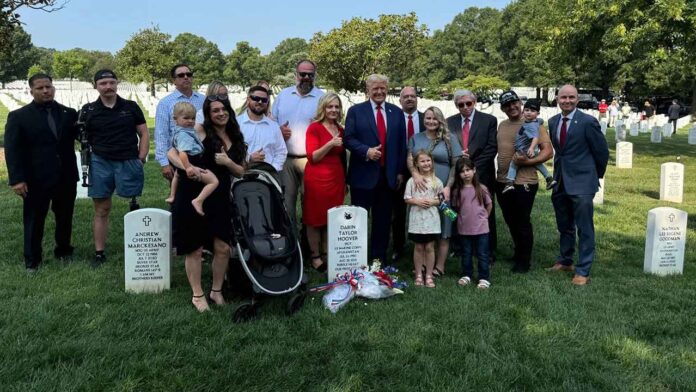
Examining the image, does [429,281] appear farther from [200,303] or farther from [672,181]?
[672,181]

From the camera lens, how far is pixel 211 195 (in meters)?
4.53

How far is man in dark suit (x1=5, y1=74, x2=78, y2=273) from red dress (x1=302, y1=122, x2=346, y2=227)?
2592mm

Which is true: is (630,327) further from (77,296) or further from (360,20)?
(360,20)

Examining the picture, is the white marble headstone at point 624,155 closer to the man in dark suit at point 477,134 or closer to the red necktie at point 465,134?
the man in dark suit at point 477,134

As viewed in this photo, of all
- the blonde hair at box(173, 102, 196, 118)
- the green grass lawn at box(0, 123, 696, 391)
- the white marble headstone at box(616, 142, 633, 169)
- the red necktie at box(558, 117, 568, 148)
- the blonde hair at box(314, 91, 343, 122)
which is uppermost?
the blonde hair at box(314, 91, 343, 122)

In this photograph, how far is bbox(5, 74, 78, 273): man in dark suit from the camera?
554 cm

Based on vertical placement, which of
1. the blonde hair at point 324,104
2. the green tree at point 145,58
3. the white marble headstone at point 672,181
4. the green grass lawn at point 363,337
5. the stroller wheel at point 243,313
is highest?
the green tree at point 145,58

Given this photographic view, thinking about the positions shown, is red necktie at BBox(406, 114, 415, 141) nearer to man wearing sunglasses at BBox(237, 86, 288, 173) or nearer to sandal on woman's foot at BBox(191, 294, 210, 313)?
man wearing sunglasses at BBox(237, 86, 288, 173)

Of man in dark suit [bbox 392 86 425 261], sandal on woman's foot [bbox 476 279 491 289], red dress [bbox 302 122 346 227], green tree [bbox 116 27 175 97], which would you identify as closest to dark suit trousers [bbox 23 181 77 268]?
red dress [bbox 302 122 346 227]

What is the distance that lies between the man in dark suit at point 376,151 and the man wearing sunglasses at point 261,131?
74 centimetres

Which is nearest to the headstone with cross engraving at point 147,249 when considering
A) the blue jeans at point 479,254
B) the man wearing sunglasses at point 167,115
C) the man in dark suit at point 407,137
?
the man wearing sunglasses at point 167,115

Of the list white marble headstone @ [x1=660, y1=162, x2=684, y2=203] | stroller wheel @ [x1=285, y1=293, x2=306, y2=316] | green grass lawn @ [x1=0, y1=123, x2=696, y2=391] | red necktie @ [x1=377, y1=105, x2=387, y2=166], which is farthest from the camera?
white marble headstone @ [x1=660, y1=162, x2=684, y2=203]

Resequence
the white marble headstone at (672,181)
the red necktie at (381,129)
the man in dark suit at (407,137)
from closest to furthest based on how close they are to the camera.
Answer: the red necktie at (381,129) < the man in dark suit at (407,137) < the white marble headstone at (672,181)

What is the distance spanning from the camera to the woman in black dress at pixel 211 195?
449cm
